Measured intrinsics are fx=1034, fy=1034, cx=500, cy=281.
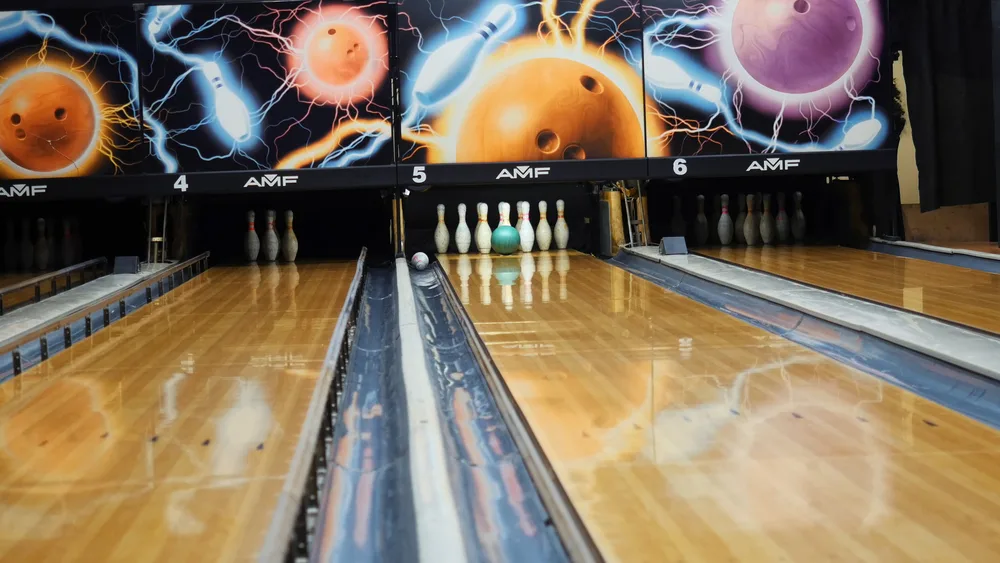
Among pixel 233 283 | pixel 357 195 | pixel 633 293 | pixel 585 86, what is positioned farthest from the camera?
pixel 357 195

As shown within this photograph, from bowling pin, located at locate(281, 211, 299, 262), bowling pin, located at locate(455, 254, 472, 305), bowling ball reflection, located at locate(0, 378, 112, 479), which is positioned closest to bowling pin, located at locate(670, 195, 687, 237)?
bowling pin, located at locate(455, 254, 472, 305)

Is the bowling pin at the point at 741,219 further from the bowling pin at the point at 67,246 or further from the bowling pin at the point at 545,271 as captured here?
the bowling pin at the point at 67,246

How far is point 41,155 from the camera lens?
5.10m

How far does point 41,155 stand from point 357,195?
1.69 meters

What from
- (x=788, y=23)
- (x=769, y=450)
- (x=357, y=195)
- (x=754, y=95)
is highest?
(x=788, y=23)

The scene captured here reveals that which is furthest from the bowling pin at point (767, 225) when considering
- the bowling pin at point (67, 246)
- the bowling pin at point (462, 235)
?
the bowling pin at point (67, 246)

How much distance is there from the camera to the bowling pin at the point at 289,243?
584 centimetres

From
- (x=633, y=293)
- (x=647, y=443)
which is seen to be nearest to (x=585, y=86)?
(x=633, y=293)

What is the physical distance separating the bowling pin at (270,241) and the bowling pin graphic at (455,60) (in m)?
1.22

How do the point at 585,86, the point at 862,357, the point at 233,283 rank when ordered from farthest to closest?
the point at 585,86 → the point at 233,283 → the point at 862,357

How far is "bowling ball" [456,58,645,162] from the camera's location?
5.27 m

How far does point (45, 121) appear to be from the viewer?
5.10m

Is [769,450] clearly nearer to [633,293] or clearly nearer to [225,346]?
[225,346]

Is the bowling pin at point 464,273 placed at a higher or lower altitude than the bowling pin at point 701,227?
lower
